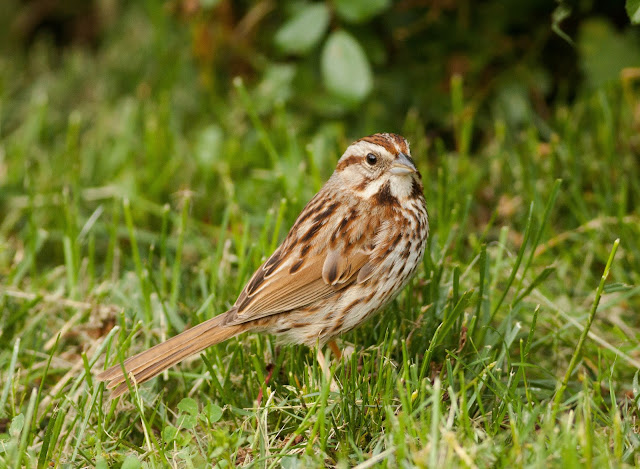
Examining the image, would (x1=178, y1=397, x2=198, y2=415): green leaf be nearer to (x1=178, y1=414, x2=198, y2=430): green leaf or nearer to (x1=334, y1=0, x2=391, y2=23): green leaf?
(x1=178, y1=414, x2=198, y2=430): green leaf

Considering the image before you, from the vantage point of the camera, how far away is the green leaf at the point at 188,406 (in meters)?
2.99

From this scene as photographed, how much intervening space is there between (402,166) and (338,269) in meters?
0.49

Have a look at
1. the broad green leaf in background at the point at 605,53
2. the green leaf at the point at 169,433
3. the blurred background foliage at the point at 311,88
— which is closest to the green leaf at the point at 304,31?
the blurred background foliage at the point at 311,88

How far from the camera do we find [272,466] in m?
2.72

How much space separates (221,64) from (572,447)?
428 cm

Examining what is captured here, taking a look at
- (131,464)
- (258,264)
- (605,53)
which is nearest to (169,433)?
(131,464)

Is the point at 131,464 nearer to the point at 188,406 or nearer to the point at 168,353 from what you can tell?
the point at 188,406

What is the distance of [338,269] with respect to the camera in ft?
10.8

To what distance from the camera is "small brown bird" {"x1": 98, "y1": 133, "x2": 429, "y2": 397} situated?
10.5ft

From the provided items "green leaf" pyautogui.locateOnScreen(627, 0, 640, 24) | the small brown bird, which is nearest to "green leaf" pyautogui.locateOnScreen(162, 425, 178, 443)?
the small brown bird

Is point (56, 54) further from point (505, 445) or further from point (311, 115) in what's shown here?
point (505, 445)

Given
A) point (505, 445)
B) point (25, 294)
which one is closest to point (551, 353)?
point (505, 445)

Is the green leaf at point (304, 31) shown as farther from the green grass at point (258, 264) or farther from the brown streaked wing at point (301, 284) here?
the brown streaked wing at point (301, 284)

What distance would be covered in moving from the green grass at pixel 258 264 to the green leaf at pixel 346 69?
1.46ft
